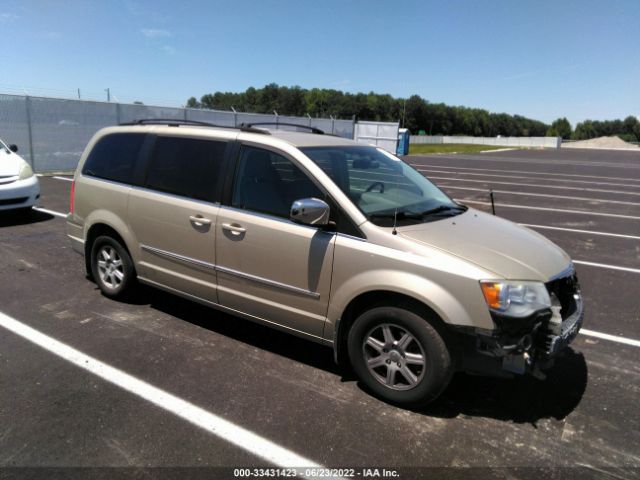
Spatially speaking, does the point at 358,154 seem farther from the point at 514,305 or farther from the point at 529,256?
the point at 514,305

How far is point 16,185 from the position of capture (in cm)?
809

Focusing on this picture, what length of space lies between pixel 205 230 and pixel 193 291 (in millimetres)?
605

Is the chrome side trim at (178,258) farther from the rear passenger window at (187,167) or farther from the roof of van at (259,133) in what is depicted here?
the roof of van at (259,133)

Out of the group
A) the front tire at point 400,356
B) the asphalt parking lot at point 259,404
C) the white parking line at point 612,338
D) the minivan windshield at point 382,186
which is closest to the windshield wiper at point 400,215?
the minivan windshield at point 382,186

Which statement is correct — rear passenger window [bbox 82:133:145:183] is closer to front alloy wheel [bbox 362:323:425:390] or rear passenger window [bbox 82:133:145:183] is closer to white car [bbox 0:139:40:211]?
front alloy wheel [bbox 362:323:425:390]

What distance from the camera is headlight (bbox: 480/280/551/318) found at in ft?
9.13

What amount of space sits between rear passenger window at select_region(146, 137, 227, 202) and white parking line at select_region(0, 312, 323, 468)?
1520 mm

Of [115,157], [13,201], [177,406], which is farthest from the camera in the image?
[13,201]

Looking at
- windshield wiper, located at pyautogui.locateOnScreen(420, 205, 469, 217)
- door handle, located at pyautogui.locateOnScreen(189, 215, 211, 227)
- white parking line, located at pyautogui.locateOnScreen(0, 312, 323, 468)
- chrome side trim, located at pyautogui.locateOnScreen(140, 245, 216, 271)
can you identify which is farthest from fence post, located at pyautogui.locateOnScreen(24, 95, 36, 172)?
windshield wiper, located at pyautogui.locateOnScreen(420, 205, 469, 217)

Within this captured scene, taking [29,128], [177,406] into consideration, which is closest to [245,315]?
[177,406]

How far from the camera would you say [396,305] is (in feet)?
10.1

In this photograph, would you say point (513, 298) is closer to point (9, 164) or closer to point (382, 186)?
point (382, 186)

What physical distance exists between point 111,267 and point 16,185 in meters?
4.61

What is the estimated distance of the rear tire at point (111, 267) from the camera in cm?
468
